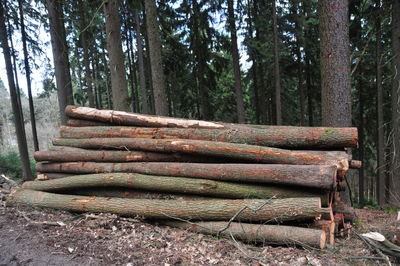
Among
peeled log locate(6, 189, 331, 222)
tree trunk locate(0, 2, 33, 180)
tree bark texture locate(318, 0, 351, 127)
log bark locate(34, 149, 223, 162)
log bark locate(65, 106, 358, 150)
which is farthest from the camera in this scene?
tree trunk locate(0, 2, 33, 180)

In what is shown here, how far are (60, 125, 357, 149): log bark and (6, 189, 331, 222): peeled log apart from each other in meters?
1.09

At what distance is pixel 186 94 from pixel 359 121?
11650 mm

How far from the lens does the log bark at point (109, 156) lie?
4.54m

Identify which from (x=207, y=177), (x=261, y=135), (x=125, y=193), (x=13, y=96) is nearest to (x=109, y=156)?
(x=125, y=193)

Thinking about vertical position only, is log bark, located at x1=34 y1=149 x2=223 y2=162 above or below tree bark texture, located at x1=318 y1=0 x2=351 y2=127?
below

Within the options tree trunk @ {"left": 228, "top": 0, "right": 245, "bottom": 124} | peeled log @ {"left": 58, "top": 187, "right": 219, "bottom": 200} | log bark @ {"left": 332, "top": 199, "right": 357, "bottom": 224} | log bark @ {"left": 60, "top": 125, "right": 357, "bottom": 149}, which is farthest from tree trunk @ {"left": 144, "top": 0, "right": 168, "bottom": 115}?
log bark @ {"left": 332, "top": 199, "right": 357, "bottom": 224}

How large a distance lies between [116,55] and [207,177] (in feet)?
18.4

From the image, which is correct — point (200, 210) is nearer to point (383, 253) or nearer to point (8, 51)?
point (383, 253)

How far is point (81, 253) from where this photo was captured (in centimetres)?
308

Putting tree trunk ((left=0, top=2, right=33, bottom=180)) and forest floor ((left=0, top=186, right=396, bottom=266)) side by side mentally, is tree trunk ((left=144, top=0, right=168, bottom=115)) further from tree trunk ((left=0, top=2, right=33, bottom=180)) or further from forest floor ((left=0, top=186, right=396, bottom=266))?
tree trunk ((left=0, top=2, right=33, bottom=180))

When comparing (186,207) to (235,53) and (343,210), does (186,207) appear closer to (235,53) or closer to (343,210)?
(343,210)

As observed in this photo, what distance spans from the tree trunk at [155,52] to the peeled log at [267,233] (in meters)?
5.60

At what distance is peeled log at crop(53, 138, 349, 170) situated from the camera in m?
3.86

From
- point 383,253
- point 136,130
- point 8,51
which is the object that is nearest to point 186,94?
point 8,51
